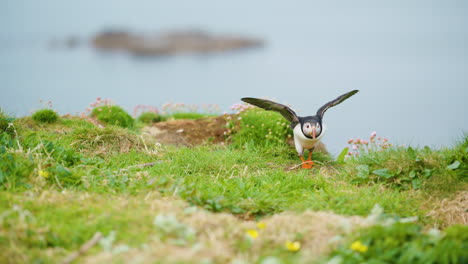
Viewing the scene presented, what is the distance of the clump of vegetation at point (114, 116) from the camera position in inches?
294

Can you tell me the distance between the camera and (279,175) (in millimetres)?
4766

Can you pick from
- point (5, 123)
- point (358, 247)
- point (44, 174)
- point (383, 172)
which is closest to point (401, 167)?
point (383, 172)

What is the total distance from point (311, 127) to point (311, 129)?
0.08ft

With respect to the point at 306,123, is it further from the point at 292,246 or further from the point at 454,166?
the point at 292,246

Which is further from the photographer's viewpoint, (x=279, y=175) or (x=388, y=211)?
(x=279, y=175)

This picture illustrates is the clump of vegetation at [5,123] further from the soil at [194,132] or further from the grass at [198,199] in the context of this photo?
the soil at [194,132]

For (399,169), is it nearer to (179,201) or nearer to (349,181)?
(349,181)

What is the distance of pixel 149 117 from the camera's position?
871cm

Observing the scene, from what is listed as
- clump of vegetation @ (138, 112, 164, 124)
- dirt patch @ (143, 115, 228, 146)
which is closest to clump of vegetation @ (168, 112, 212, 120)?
clump of vegetation @ (138, 112, 164, 124)

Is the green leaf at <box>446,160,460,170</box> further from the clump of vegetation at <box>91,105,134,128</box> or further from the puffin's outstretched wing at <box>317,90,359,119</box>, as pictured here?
the clump of vegetation at <box>91,105,134,128</box>

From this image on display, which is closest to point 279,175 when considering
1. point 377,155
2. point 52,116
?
point 377,155

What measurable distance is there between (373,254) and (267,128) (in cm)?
386

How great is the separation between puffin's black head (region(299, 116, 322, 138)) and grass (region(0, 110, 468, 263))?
0.50m

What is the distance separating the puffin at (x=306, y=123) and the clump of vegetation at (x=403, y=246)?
2.30m
